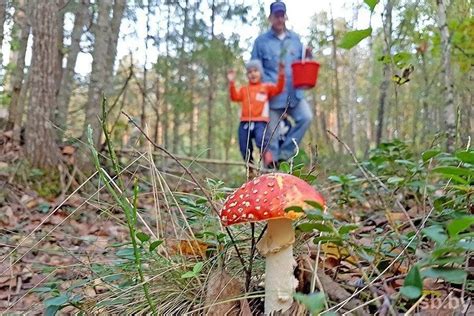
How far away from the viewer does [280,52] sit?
555 centimetres

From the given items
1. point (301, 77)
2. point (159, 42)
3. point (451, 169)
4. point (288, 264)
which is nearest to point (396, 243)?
point (288, 264)

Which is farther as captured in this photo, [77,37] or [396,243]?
[77,37]

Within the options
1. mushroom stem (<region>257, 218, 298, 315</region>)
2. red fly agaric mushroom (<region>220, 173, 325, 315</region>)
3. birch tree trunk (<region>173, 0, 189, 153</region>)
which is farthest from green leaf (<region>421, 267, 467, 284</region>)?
birch tree trunk (<region>173, 0, 189, 153</region>)

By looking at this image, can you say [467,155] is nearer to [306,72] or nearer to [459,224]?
[459,224]

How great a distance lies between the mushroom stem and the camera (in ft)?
5.09

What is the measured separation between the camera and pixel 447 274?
104 cm

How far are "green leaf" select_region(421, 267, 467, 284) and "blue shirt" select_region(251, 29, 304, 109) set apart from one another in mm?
4470

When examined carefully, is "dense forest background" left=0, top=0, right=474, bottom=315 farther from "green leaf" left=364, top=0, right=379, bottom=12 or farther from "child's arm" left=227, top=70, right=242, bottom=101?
"child's arm" left=227, top=70, right=242, bottom=101

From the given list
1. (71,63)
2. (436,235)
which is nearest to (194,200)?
(436,235)

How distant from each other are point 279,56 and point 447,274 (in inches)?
186

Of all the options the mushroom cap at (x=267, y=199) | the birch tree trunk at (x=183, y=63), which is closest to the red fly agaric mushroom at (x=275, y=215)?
the mushroom cap at (x=267, y=199)

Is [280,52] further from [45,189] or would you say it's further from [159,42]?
[159,42]

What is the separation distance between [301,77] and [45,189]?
284 cm

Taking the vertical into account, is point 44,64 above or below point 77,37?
below
